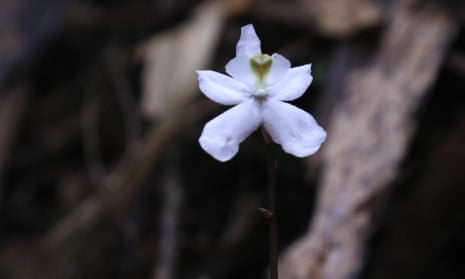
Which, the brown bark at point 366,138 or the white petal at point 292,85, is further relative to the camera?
Result: the brown bark at point 366,138

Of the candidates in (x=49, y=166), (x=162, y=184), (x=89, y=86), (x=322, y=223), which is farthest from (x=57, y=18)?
(x=322, y=223)

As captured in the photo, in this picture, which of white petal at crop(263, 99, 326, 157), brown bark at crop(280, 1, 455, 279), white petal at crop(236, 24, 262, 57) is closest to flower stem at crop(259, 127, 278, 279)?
white petal at crop(263, 99, 326, 157)

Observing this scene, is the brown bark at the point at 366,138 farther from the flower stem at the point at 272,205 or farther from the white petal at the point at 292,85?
the white petal at the point at 292,85

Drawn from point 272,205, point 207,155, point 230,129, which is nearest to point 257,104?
point 230,129

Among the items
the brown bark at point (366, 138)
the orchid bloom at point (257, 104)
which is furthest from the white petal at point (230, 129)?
the brown bark at point (366, 138)

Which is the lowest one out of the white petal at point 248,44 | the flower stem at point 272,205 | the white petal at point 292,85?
the flower stem at point 272,205

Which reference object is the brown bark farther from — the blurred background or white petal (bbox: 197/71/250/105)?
white petal (bbox: 197/71/250/105)

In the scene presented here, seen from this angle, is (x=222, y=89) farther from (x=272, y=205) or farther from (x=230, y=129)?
(x=272, y=205)

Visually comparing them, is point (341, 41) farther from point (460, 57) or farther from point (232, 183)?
point (232, 183)
